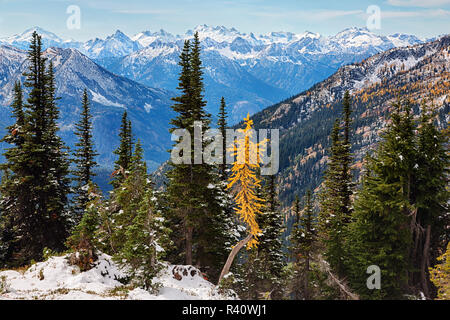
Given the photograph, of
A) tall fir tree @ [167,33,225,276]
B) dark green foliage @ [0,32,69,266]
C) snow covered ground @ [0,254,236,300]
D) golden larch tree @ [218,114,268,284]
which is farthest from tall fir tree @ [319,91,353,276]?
dark green foliage @ [0,32,69,266]

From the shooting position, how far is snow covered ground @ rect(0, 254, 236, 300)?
15.8 metres

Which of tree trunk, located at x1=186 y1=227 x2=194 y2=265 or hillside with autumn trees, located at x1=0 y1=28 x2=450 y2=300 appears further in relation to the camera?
tree trunk, located at x1=186 y1=227 x2=194 y2=265

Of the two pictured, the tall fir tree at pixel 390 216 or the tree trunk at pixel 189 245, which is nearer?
the tall fir tree at pixel 390 216

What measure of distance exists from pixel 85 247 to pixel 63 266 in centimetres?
155

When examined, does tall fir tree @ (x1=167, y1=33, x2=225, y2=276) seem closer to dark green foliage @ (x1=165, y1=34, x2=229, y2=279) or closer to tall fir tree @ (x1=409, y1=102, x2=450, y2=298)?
dark green foliage @ (x1=165, y1=34, x2=229, y2=279)

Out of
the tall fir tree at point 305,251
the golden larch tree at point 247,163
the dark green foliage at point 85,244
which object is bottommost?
the tall fir tree at point 305,251

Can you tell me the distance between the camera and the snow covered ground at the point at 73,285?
15828 mm

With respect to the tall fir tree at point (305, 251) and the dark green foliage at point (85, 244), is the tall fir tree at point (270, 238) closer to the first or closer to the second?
the tall fir tree at point (305, 251)

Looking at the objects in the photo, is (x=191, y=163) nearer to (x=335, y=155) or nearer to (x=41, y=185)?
(x=41, y=185)

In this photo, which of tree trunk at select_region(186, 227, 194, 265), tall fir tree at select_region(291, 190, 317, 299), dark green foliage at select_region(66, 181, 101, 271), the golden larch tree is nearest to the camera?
dark green foliage at select_region(66, 181, 101, 271)

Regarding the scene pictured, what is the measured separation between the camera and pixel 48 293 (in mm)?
15852

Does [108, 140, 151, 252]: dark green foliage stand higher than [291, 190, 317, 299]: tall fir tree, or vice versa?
[108, 140, 151, 252]: dark green foliage

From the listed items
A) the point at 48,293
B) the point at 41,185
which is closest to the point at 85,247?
the point at 48,293

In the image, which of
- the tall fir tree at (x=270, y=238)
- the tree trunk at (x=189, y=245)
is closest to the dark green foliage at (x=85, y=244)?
the tree trunk at (x=189, y=245)
